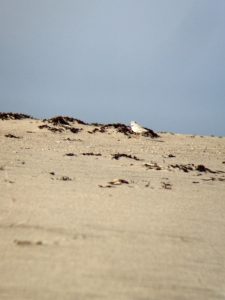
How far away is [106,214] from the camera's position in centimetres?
484

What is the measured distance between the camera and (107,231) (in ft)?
13.9

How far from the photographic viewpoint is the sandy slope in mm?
3055

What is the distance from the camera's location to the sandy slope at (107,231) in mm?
3055

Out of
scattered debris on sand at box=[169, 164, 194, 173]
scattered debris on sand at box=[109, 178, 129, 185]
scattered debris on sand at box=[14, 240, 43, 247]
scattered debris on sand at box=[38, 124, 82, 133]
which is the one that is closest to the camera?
scattered debris on sand at box=[14, 240, 43, 247]

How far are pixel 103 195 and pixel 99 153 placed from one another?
484 centimetres

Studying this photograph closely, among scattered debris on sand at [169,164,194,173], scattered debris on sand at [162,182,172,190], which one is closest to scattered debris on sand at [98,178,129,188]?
scattered debris on sand at [162,182,172,190]

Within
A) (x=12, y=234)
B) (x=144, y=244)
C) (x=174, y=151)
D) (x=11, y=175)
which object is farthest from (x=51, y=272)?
(x=174, y=151)

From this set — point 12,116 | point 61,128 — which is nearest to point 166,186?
point 61,128

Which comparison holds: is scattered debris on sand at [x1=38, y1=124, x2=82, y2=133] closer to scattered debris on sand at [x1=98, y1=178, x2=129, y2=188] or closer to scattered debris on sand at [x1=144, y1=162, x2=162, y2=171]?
scattered debris on sand at [x1=144, y1=162, x2=162, y2=171]

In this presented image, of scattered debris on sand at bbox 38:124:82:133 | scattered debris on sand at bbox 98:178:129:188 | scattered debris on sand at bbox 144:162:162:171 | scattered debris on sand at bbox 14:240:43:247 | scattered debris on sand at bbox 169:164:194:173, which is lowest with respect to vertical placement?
scattered debris on sand at bbox 14:240:43:247

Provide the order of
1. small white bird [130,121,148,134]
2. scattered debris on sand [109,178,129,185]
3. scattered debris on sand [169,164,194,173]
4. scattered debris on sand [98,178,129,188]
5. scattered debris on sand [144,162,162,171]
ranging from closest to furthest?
scattered debris on sand [98,178,129,188]
scattered debris on sand [109,178,129,185]
scattered debris on sand [144,162,162,171]
scattered debris on sand [169,164,194,173]
small white bird [130,121,148,134]

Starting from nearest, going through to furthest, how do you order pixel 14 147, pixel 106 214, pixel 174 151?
1. pixel 106 214
2. pixel 14 147
3. pixel 174 151

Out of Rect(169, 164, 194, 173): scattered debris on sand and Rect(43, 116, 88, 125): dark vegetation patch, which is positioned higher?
Rect(43, 116, 88, 125): dark vegetation patch

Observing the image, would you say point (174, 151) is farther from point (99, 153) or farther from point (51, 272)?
point (51, 272)
